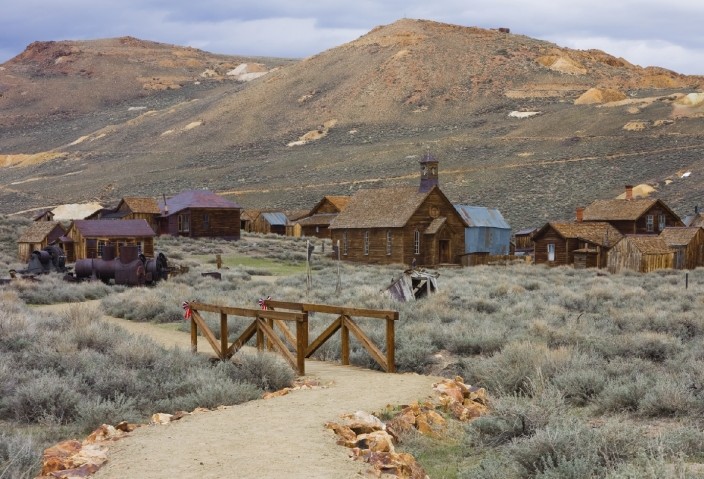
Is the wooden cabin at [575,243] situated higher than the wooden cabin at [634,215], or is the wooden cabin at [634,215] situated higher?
the wooden cabin at [634,215]

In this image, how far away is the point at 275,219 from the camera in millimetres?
67812

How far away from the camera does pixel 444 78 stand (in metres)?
120

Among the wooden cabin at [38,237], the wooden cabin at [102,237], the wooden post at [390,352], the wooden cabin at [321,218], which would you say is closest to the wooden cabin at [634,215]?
the wooden cabin at [321,218]

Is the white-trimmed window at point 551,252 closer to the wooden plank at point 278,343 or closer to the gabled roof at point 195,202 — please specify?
the gabled roof at point 195,202

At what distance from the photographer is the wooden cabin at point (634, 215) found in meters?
45.8

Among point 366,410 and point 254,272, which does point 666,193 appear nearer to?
point 254,272

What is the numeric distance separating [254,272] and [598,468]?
3035cm

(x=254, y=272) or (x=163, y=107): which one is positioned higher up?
(x=163, y=107)

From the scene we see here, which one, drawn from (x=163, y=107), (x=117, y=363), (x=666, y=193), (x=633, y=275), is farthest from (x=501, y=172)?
(x=163, y=107)

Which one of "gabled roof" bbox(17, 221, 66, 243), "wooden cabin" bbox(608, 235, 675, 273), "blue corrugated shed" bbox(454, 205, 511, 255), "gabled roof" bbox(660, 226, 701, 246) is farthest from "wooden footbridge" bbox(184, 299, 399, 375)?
"blue corrugated shed" bbox(454, 205, 511, 255)

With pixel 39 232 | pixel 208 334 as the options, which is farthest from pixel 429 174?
pixel 208 334

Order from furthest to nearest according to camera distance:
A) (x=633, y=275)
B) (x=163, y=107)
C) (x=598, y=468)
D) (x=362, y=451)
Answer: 1. (x=163, y=107)
2. (x=633, y=275)
3. (x=362, y=451)
4. (x=598, y=468)

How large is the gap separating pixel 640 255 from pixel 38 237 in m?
28.8

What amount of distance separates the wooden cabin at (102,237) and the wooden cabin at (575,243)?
21642 millimetres
